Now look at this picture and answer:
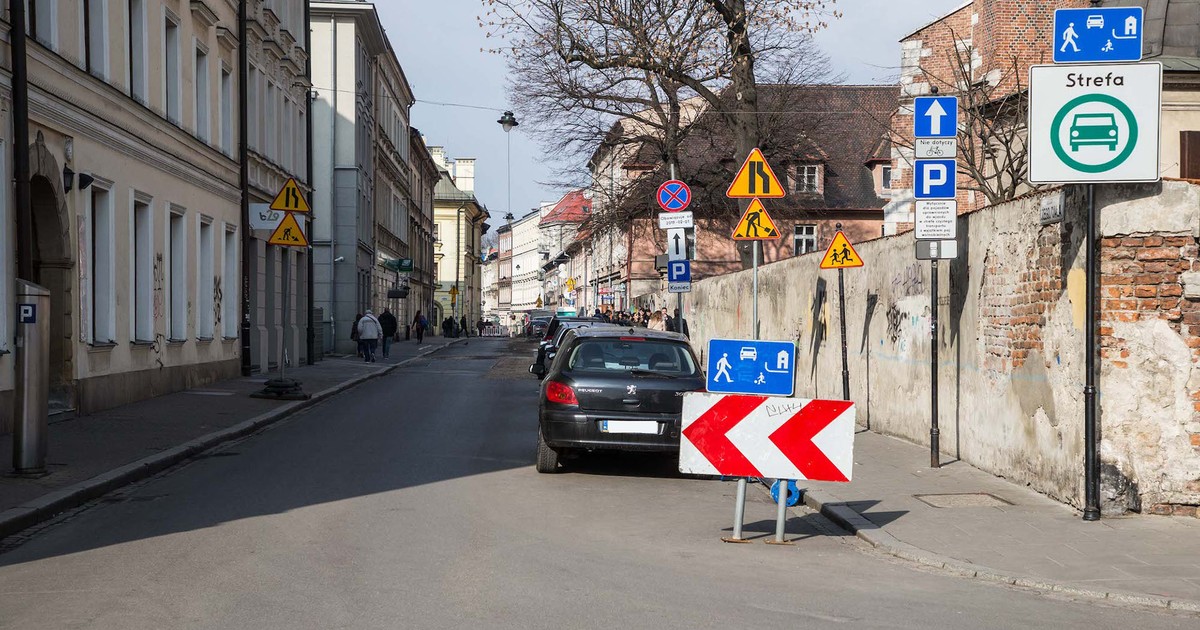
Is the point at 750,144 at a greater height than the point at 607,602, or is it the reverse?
the point at 750,144

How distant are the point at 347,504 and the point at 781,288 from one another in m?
13.1

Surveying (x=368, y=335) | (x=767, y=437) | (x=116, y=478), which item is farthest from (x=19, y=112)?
(x=368, y=335)

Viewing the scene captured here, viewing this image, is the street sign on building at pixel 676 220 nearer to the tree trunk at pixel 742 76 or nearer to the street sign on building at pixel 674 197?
the street sign on building at pixel 674 197

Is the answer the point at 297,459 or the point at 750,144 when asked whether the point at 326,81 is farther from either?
the point at 297,459

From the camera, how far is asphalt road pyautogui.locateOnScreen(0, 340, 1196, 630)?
6355 mm

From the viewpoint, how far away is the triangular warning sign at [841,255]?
49.6 feet

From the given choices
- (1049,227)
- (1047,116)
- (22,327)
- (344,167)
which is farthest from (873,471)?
(344,167)

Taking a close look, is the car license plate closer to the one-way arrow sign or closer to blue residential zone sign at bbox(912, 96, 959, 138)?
blue residential zone sign at bbox(912, 96, 959, 138)

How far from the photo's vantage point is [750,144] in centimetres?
3008

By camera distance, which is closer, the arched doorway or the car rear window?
the car rear window

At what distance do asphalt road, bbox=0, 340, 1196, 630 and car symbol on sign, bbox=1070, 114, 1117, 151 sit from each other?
348 cm

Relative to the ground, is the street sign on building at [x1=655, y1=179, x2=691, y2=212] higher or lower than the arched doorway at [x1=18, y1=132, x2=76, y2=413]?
higher

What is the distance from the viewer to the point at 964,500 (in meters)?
10.4

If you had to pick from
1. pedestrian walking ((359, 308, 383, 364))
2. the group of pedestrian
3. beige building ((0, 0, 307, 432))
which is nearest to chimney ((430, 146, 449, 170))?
the group of pedestrian
